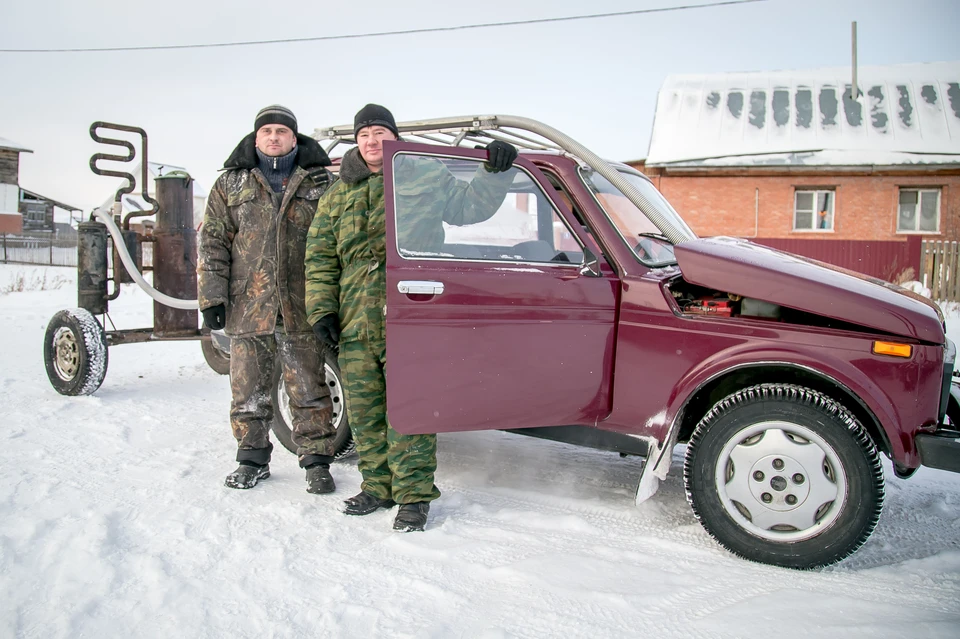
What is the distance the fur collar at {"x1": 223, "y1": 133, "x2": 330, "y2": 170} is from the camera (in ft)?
12.8

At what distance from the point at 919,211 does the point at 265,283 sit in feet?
66.0

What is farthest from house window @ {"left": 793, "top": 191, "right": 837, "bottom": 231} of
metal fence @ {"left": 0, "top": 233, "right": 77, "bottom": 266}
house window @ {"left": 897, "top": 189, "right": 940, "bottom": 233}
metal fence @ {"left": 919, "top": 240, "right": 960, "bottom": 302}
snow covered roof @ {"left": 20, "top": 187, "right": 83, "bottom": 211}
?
snow covered roof @ {"left": 20, "top": 187, "right": 83, "bottom": 211}

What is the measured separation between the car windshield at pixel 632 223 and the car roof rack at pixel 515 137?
8cm

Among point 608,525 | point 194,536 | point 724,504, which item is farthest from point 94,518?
point 724,504

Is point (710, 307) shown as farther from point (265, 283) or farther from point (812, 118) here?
point (812, 118)

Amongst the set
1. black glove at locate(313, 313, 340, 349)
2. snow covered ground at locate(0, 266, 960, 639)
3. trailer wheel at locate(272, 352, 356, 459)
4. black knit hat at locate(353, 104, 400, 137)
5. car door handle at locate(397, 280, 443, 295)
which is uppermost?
black knit hat at locate(353, 104, 400, 137)

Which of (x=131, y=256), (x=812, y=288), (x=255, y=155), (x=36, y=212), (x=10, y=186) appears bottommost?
(x=812, y=288)

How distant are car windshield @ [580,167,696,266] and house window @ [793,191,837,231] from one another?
56.9 ft

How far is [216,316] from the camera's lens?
151 inches

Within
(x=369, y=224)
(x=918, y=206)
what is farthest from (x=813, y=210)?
(x=369, y=224)

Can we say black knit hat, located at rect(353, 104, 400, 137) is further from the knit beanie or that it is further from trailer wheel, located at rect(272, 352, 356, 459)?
trailer wheel, located at rect(272, 352, 356, 459)

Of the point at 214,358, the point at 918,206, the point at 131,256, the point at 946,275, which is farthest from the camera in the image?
the point at 918,206

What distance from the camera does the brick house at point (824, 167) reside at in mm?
17969

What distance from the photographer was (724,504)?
3.03 meters
